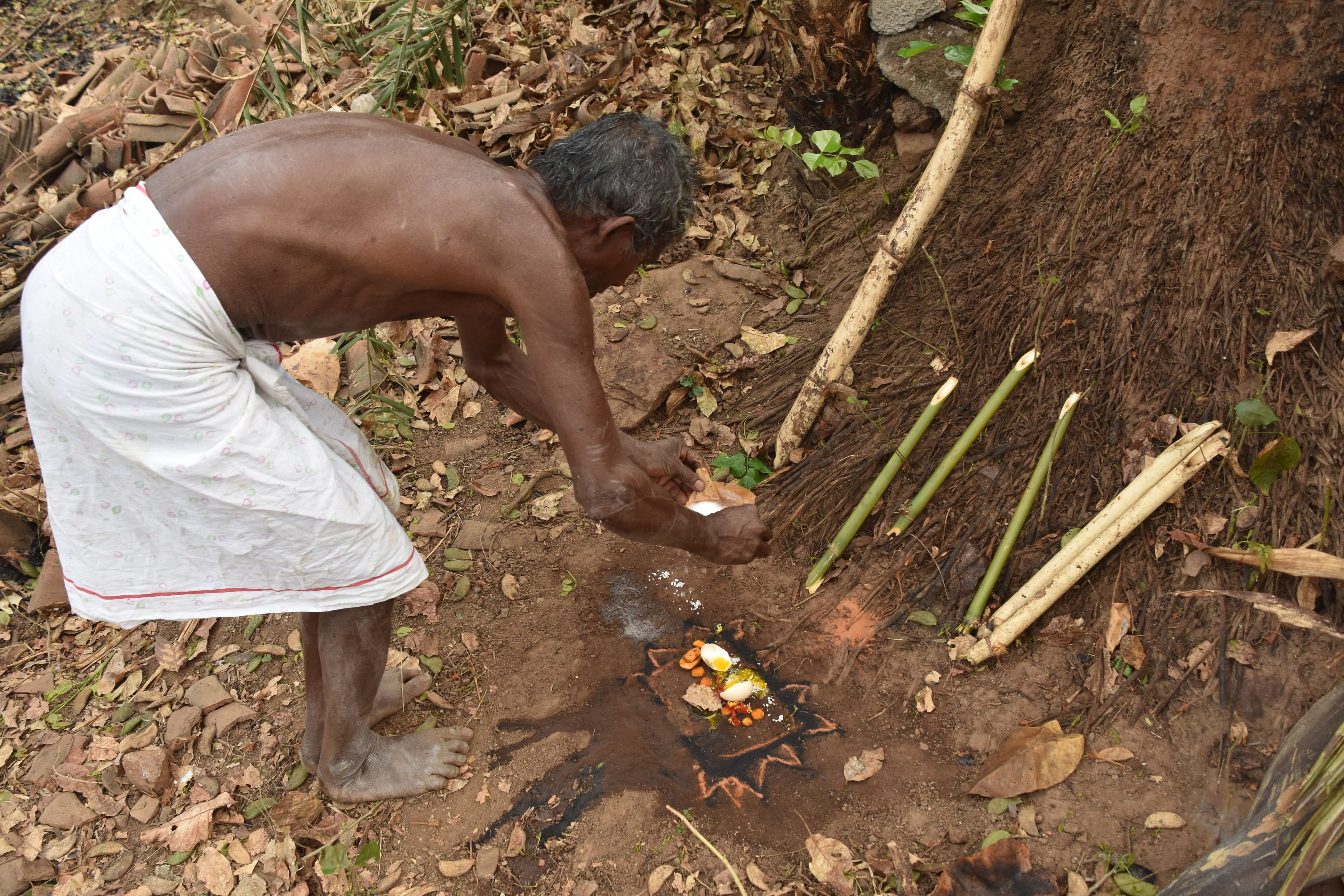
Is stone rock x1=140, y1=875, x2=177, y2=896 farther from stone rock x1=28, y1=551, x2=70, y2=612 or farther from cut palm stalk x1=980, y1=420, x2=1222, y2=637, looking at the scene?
cut palm stalk x1=980, y1=420, x2=1222, y2=637

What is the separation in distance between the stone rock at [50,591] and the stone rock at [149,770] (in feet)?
3.19

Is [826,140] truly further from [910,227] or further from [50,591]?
[50,591]

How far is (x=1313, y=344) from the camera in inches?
85.2

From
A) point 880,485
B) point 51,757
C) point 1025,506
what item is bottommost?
point 51,757

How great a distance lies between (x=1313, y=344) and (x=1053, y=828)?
1.37 metres

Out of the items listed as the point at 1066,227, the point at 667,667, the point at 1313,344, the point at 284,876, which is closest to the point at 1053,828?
the point at 667,667

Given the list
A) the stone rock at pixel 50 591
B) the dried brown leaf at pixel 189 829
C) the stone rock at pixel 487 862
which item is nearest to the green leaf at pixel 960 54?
the stone rock at pixel 487 862

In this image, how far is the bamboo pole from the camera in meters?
2.44

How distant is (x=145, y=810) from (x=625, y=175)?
2.31m

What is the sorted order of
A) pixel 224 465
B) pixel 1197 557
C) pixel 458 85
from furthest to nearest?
pixel 458 85 → pixel 1197 557 → pixel 224 465

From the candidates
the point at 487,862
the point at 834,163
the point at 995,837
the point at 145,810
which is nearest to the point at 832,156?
the point at 834,163

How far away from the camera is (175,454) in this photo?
175cm

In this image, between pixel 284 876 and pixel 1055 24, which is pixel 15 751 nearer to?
pixel 284 876

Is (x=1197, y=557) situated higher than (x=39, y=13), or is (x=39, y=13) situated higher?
(x=39, y=13)
